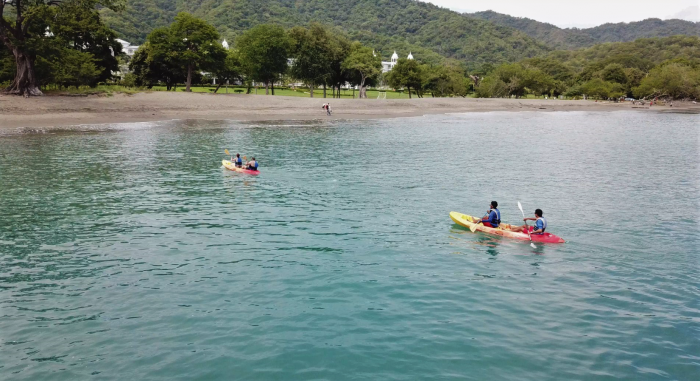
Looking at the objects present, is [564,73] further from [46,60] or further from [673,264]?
[673,264]

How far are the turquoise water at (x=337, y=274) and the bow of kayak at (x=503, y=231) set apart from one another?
0.45 m

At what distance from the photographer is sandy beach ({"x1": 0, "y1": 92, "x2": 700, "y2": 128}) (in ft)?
202

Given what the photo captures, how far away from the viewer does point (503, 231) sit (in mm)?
23047

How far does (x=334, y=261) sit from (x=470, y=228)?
24.8ft

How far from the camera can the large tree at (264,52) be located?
98.2m

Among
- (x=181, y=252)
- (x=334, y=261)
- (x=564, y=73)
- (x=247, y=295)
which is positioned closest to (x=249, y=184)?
(x=181, y=252)

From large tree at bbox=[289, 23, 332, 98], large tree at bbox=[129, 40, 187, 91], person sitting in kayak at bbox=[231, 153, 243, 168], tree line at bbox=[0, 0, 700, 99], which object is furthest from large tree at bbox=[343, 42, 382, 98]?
person sitting in kayak at bbox=[231, 153, 243, 168]

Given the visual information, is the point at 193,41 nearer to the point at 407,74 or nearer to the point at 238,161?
the point at 407,74

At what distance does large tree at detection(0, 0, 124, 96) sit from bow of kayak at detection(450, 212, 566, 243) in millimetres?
57789

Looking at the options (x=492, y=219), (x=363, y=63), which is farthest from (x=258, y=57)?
(x=492, y=219)

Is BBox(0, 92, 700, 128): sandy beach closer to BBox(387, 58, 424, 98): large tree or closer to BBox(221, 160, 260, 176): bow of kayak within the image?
BBox(387, 58, 424, 98): large tree

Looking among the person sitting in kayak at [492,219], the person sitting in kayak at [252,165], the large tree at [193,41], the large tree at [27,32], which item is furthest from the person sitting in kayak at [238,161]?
the large tree at [193,41]

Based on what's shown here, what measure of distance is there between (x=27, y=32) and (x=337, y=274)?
65662mm

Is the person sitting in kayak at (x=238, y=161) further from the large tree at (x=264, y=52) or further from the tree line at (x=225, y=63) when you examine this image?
the large tree at (x=264, y=52)
